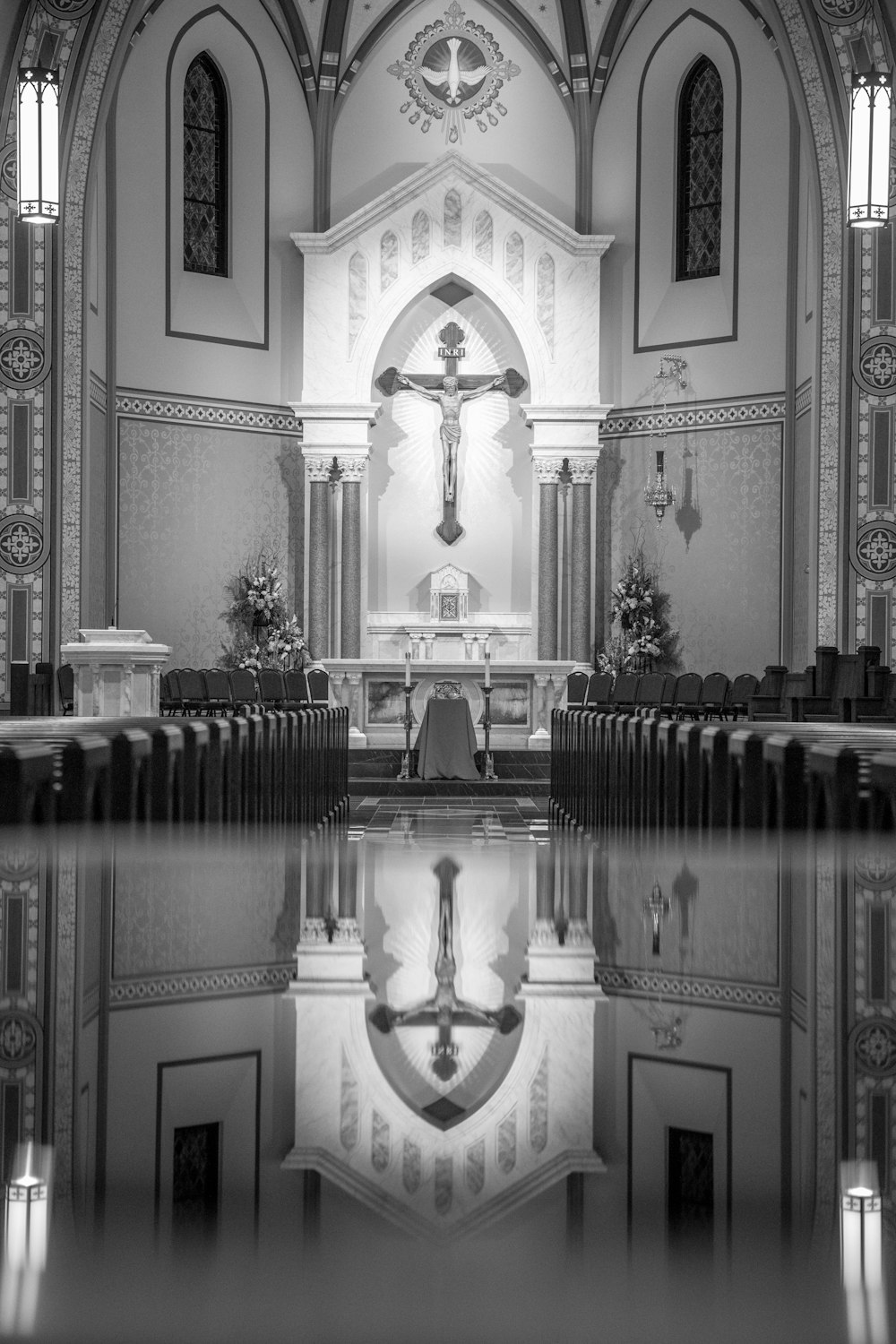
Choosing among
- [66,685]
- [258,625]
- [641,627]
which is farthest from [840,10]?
[66,685]

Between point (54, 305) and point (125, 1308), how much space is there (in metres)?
13.3

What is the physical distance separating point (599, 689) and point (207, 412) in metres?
5.38

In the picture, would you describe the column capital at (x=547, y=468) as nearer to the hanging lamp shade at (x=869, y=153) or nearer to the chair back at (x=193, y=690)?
the chair back at (x=193, y=690)

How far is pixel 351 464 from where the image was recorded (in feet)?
54.6

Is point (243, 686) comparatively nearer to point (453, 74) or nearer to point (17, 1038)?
point (453, 74)

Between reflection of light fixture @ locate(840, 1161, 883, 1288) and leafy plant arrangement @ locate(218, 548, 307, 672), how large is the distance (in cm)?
1537

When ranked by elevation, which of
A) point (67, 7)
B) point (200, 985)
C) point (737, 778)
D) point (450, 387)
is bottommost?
point (737, 778)

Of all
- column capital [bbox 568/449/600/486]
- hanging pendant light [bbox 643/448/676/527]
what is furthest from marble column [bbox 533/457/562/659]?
hanging pendant light [bbox 643/448/676/527]

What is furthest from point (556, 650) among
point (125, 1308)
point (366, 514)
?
point (125, 1308)

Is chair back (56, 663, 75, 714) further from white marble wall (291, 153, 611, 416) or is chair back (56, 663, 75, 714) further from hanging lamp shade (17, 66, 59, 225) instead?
white marble wall (291, 153, 611, 416)

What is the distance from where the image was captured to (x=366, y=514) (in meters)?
16.9

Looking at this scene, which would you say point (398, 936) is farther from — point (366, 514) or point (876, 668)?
point (366, 514)

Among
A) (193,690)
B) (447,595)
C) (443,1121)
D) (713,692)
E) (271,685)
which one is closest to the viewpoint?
(443,1121)

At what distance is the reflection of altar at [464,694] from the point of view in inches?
609
